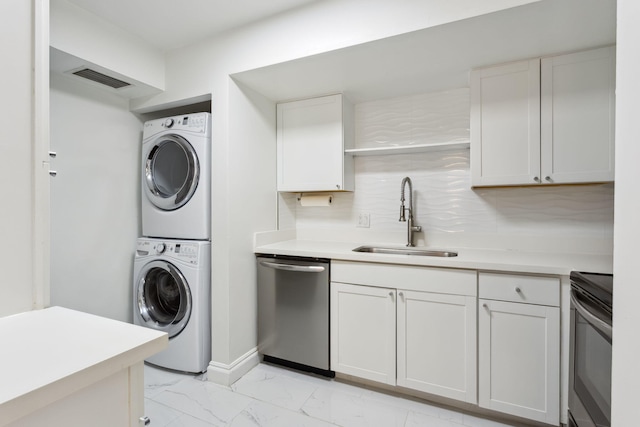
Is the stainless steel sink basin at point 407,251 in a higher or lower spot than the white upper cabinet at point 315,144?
lower

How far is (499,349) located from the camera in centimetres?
162

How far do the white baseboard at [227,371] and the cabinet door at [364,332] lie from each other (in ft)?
2.12

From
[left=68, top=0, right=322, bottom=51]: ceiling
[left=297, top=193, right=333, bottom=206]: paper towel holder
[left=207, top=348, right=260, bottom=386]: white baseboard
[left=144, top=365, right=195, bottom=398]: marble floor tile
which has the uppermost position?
[left=68, top=0, right=322, bottom=51]: ceiling

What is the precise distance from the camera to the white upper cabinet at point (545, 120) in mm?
1688

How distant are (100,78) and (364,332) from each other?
2.46 meters

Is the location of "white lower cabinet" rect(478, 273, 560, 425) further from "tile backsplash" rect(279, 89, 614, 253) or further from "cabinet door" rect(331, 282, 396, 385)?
"tile backsplash" rect(279, 89, 614, 253)

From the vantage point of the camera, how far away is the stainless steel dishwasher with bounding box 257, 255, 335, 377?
2.06 metres

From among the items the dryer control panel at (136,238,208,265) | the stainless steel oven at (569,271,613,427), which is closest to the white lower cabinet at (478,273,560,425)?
the stainless steel oven at (569,271,613,427)

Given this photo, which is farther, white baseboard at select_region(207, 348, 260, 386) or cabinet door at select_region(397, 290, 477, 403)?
white baseboard at select_region(207, 348, 260, 386)

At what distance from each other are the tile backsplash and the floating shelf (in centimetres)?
7

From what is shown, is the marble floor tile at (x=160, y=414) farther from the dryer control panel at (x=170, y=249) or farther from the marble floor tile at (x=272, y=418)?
the dryer control panel at (x=170, y=249)

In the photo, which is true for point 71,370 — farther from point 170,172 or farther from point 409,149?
point 409,149

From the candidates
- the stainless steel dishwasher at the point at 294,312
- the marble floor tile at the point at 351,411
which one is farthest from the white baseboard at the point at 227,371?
the marble floor tile at the point at 351,411

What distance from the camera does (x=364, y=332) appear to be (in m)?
1.94
